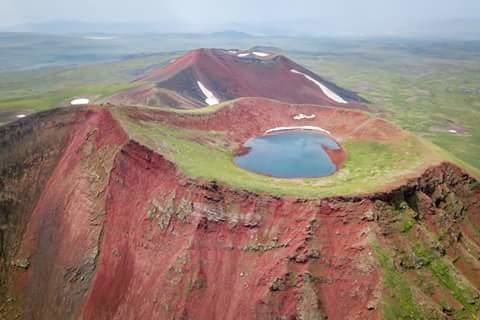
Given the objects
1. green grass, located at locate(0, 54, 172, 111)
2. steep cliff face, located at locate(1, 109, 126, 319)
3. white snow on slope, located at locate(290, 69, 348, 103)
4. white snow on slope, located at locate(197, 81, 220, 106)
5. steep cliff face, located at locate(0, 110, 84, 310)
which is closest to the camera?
steep cliff face, located at locate(1, 109, 126, 319)

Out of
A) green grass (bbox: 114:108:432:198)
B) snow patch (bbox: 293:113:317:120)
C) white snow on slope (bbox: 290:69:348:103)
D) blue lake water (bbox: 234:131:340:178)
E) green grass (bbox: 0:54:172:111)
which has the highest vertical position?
green grass (bbox: 114:108:432:198)

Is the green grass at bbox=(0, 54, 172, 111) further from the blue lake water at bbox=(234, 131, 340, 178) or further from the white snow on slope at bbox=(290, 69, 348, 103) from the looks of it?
the blue lake water at bbox=(234, 131, 340, 178)

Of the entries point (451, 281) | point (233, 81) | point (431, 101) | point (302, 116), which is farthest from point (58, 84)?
point (451, 281)

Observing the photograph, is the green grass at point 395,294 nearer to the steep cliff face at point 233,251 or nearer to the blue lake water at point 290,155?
the steep cliff face at point 233,251

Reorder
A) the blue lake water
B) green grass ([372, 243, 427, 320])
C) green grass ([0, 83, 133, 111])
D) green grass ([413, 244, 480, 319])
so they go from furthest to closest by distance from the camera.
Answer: green grass ([0, 83, 133, 111]) < the blue lake water < green grass ([413, 244, 480, 319]) < green grass ([372, 243, 427, 320])

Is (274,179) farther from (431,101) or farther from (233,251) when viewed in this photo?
(431,101)

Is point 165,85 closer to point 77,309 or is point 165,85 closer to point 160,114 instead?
point 160,114

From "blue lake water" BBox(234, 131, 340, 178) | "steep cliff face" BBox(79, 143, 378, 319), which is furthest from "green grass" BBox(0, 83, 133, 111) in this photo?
"steep cliff face" BBox(79, 143, 378, 319)
